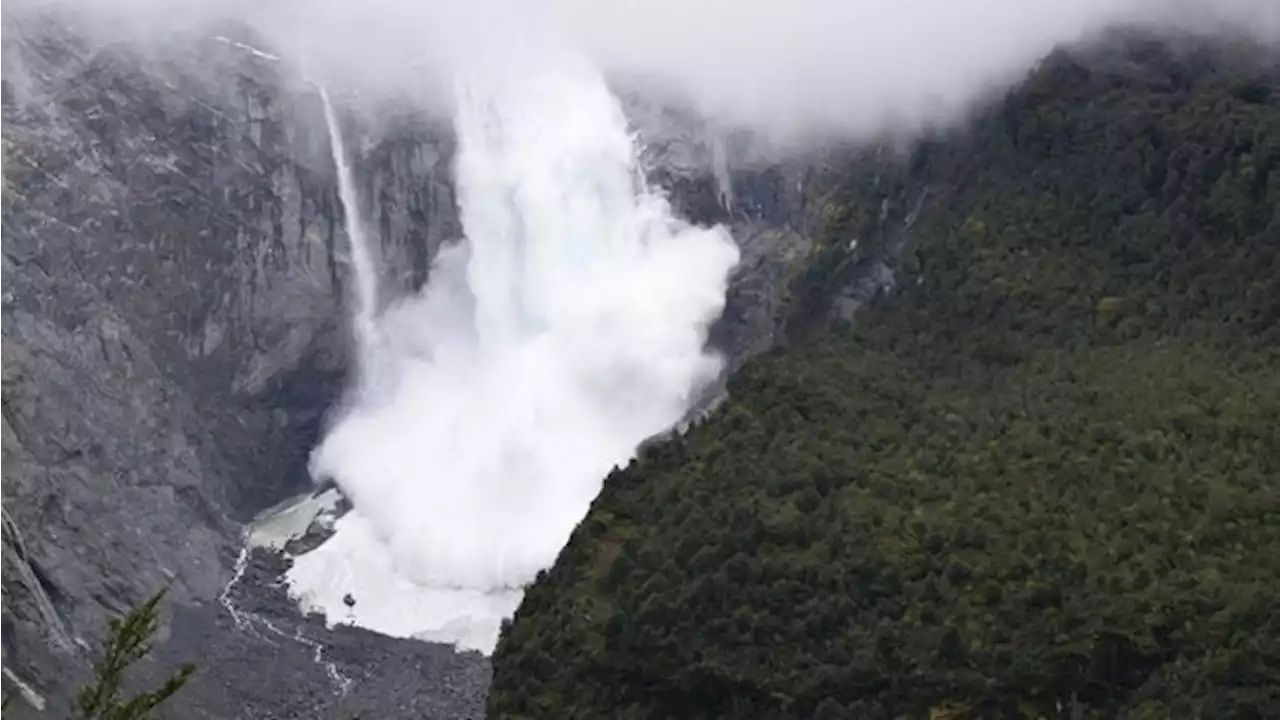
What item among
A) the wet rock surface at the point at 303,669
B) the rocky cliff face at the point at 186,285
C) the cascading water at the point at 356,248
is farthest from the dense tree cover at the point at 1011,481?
the cascading water at the point at 356,248

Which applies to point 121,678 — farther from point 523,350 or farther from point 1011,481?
point 523,350

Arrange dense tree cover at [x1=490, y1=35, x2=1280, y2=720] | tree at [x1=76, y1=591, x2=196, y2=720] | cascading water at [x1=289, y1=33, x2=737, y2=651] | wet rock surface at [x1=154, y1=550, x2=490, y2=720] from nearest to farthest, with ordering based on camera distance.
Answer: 1. tree at [x1=76, y1=591, x2=196, y2=720]
2. dense tree cover at [x1=490, y1=35, x2=1280, y2=720]
3. wet rock surface at [x1=154, y1=550, x2=490, y2=720]
4. cascading water at [x1=289, y1=33, x2=737, y2=651]

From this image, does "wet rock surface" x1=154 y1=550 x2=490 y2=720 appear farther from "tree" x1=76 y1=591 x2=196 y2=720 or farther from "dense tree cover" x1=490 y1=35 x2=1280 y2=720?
"tree" x1=76 y1=591 x2=196 y2=720

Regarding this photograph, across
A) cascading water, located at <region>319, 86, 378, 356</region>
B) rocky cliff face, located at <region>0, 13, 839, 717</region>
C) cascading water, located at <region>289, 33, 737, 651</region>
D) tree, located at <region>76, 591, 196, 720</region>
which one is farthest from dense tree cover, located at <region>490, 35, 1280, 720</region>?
cascading water, located at <region>319, 86, 378, 356</region>

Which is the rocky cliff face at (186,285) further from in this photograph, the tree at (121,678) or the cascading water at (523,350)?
the tree at (121,678)

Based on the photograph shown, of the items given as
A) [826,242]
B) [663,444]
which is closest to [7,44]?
[826,242]

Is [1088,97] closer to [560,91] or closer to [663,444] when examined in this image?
[663,444]

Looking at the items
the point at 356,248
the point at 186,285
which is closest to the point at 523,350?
the point at 356,248
